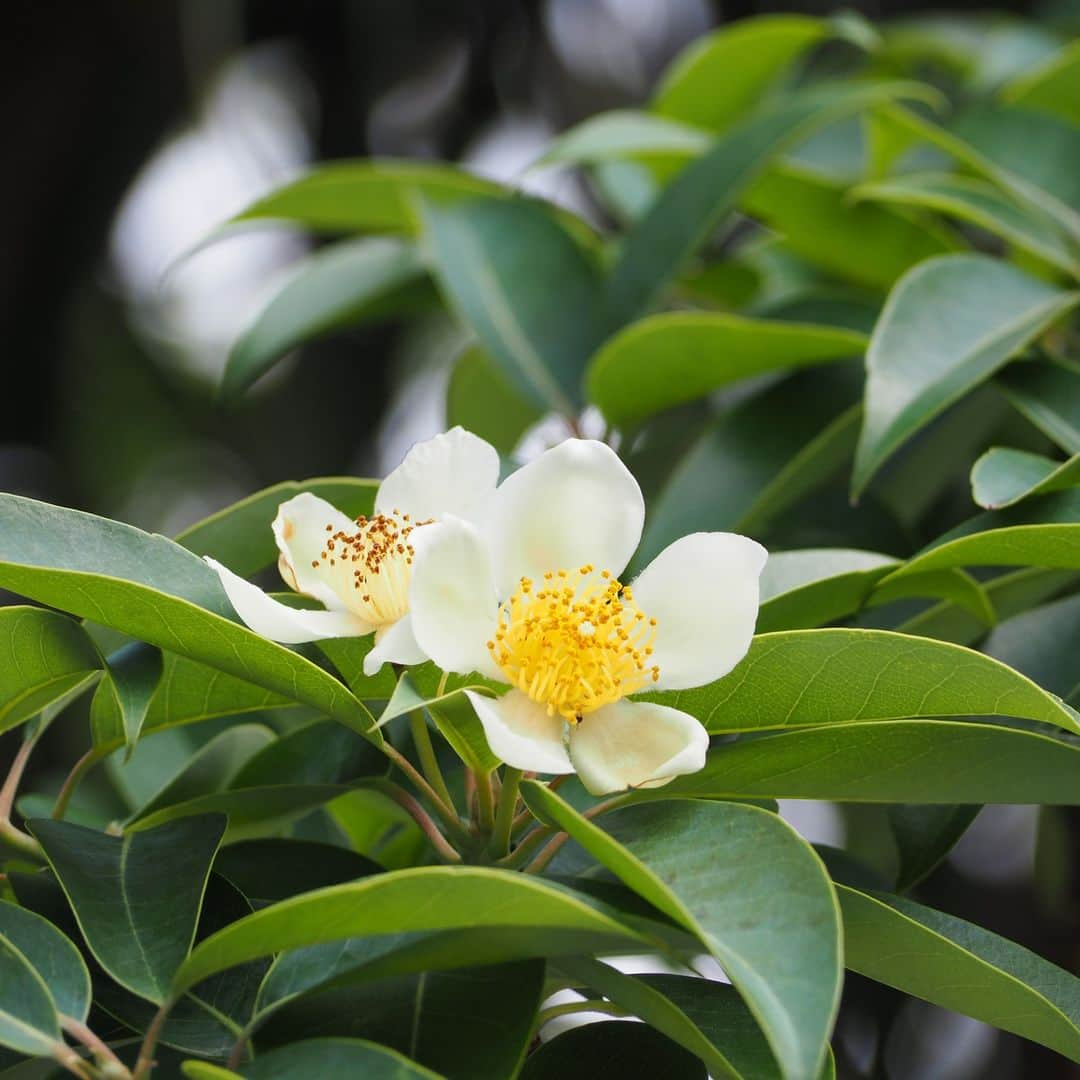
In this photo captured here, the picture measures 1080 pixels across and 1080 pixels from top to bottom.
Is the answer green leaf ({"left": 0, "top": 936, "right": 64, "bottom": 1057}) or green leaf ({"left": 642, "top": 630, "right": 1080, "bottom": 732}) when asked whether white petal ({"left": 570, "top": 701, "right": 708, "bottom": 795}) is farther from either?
green leaf ({"left": 0, "top": 936, "right": 64, "bottom": 1057})

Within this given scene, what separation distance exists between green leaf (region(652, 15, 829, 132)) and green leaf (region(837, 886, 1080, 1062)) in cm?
92

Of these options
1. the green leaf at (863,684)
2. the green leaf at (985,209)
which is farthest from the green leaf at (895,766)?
the green leaf at (985,209)

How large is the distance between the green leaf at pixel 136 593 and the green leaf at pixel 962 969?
22 cm

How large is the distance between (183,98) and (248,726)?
159 centimetres

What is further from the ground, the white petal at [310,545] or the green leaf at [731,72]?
the green leaf at [731,72]

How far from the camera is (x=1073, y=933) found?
1.07 metres

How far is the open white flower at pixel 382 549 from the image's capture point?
61 cm

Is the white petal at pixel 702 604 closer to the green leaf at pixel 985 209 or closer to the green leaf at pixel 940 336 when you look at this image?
the green leaf at pixel 940 336

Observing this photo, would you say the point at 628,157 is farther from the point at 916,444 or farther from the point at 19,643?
the point at 19,643

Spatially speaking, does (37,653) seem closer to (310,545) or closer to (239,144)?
(310,545)

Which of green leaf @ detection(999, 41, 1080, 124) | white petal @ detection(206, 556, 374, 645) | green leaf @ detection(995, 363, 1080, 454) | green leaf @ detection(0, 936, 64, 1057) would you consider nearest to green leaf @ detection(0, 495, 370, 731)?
white petal @ detection(206, 556, 374, 645)

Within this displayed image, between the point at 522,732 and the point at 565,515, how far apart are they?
0.10 meters

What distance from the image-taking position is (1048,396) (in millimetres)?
843

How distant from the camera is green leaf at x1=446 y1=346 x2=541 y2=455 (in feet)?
4.18
